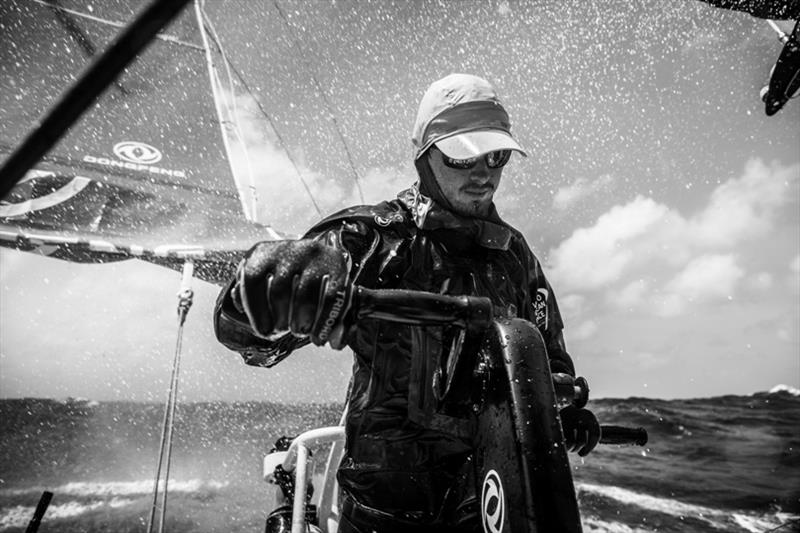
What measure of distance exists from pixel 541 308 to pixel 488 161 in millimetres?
859

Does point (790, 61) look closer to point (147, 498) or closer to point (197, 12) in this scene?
point (197, 12)

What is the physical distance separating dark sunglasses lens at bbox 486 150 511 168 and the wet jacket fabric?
0.31 meters

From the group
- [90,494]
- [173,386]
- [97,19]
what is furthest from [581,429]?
[90,494]

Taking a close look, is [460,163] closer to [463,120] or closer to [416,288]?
[463,120]

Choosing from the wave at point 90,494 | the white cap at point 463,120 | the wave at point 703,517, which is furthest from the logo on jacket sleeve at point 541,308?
the wave at point 90,494

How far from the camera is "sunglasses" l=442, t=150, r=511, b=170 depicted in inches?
85.0

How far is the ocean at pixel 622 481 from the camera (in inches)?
627

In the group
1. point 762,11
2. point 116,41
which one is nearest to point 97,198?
point 116,41

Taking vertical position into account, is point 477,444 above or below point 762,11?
below

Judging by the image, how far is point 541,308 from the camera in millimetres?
2258

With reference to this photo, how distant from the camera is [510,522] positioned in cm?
95

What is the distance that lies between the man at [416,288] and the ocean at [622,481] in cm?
289

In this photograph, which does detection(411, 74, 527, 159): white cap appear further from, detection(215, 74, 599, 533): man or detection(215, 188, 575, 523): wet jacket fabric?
detection(215, 188, 575, 523): wet jacket fabric

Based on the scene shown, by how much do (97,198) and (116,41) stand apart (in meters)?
13.2
